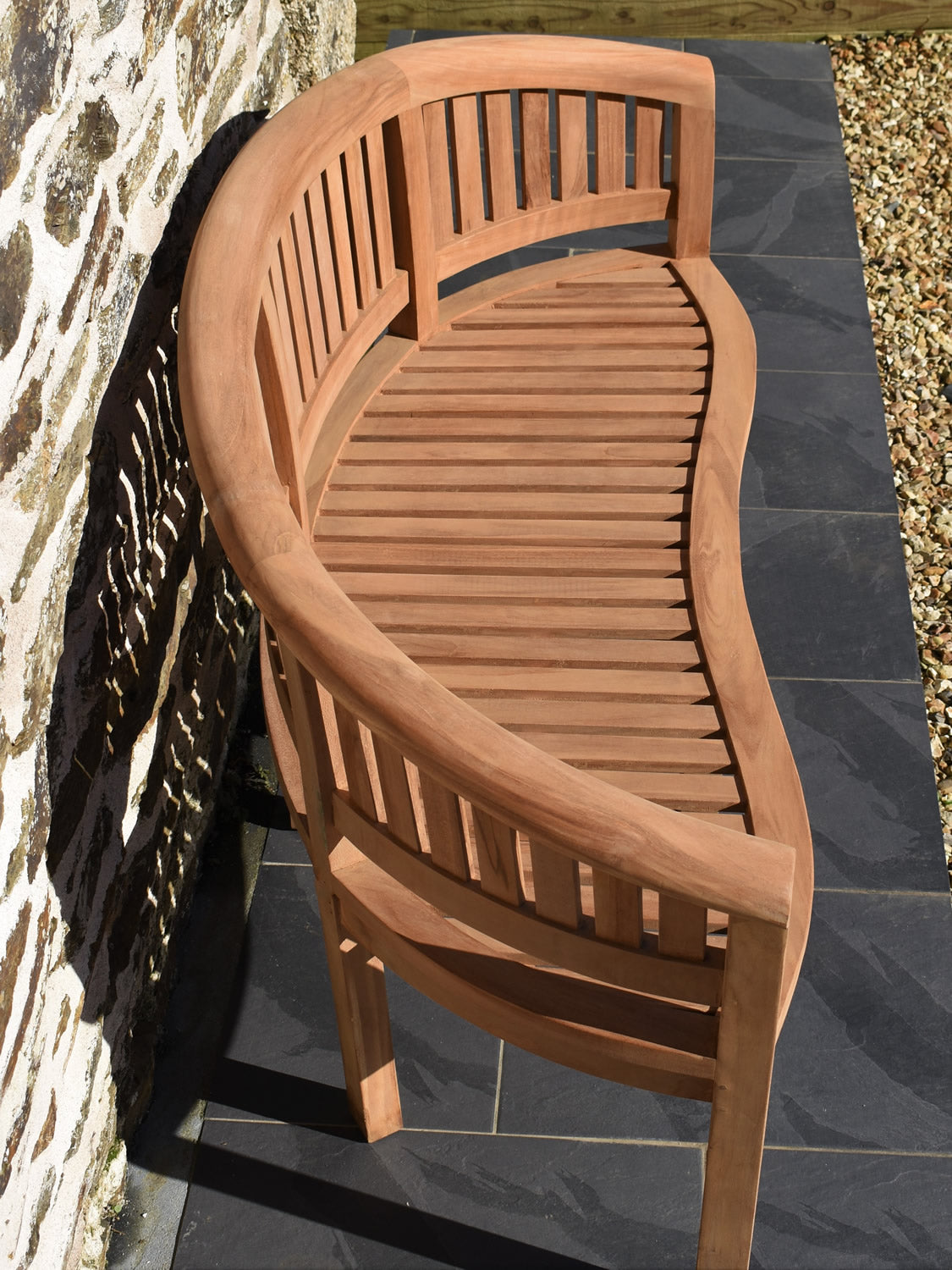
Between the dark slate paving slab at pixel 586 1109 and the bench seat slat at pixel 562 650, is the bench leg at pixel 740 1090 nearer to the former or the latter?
the dark slate paving slab at pixel 586 1109

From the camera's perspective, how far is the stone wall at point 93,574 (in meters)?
1.53

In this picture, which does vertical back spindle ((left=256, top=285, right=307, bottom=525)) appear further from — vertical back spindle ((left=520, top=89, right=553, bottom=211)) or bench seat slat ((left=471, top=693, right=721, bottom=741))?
vertical back spindle ((left=520, top=89, right=553, bottom=211))

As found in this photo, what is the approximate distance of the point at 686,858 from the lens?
47.6 inches

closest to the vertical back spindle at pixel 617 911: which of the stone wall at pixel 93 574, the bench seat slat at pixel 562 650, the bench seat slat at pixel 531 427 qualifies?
the bench seat slat at pixel 562 650

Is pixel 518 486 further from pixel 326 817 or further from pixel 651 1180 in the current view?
pixel 651 1180

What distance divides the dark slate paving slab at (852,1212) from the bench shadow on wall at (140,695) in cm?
103

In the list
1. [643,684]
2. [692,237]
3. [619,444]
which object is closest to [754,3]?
[692,237]

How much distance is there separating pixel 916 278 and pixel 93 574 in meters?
3.07

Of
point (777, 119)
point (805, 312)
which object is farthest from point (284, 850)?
point (777, 119)

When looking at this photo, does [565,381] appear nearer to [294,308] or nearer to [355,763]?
[294,308]

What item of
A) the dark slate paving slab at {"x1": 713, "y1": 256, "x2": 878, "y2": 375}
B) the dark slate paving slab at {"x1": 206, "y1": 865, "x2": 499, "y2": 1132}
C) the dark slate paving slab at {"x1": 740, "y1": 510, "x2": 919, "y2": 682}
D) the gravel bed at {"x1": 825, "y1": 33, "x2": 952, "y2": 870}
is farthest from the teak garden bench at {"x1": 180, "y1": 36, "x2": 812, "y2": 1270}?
the dark slate paving slab at {"x1": 713, "y1": 256, "x2": 878, "y2": 375}

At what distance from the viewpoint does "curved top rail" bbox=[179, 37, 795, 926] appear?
122 centimetres

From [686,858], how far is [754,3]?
4.67 m

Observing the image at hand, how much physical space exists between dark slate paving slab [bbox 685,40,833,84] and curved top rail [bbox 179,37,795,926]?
11.0 feet
